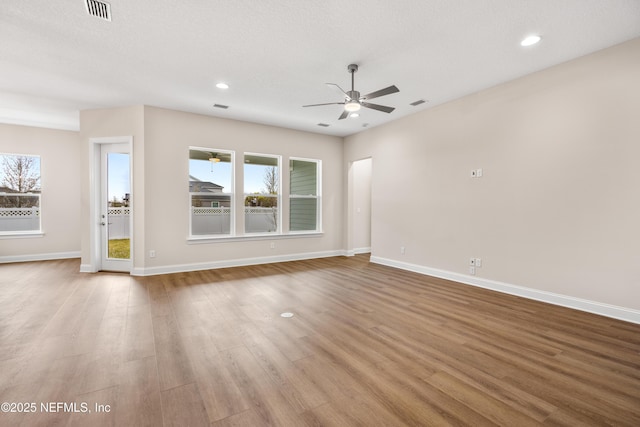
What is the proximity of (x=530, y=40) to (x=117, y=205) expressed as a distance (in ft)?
23.0

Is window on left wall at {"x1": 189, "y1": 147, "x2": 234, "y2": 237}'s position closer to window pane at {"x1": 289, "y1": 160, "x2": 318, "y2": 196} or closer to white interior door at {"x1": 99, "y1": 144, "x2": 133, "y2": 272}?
white interior door at {"x1": 99, "y1": 144, "x2": 133, "y2": 272}

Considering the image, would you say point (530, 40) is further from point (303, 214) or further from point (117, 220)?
point (117, 220)

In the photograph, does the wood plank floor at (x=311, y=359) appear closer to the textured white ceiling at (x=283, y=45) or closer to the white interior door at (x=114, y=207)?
the white interior door at (x=114, y=207)

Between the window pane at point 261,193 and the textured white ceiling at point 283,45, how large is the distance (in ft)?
5.97

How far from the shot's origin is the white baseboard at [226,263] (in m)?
5.19

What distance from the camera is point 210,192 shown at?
5.84 m

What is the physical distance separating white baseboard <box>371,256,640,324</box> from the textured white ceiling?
9.94 ft

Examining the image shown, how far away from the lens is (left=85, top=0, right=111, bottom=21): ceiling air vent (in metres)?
2.53

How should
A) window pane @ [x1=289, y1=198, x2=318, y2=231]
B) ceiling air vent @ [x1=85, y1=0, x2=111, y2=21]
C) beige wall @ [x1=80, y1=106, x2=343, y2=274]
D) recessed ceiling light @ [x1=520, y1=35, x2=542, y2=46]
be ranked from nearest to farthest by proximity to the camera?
ceiling air vent @ [x1=85, y1=0, x2=111, y2=21] → recessed ceiling light @ [x1=520, y1=35, x2=542, y2=46] → beige wall @ [x1=80, y1=106, x2=343, y2=274] → window pane @ [x1=289, y1=198, x2=318, y2=231]

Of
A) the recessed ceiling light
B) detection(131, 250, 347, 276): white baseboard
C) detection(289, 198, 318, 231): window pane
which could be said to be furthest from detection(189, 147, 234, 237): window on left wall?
the recessed ceiling light

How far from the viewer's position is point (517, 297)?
3973 mm

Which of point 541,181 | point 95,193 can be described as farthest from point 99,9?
point 541,181

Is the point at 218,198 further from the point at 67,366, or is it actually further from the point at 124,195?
the point at 67,366

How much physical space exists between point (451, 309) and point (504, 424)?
1960mm
